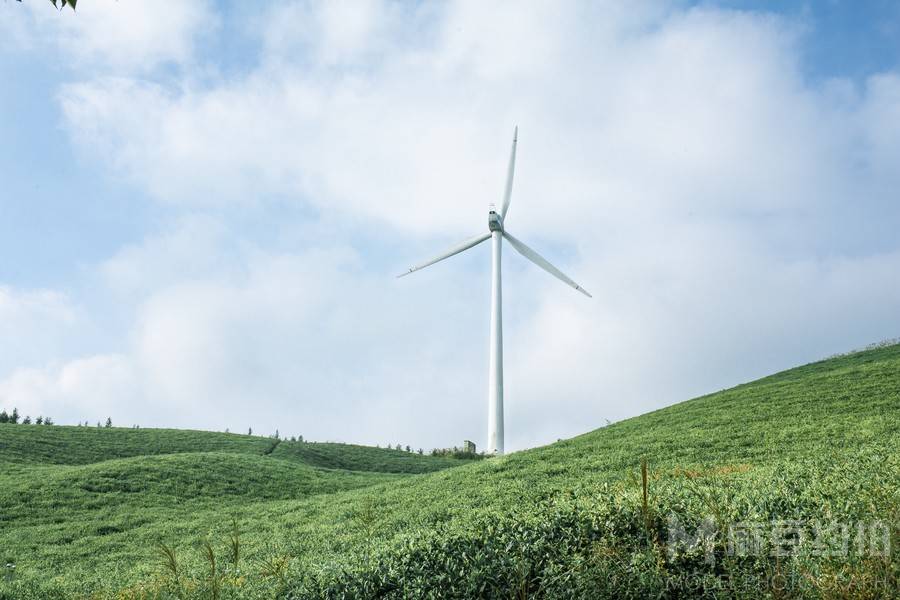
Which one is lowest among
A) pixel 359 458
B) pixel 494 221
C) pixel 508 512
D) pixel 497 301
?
pixel 508 512

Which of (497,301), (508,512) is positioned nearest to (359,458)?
(497,301)

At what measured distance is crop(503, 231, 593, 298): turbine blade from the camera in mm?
41500

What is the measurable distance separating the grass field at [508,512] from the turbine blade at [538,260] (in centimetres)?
1182

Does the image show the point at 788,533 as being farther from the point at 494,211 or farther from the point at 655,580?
the point at 494,211

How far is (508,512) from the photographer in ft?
28.4

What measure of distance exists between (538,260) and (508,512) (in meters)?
35.2

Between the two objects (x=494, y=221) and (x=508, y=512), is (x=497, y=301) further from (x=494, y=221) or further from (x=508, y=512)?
(x=508, y=512)

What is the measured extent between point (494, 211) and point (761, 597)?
128 ft

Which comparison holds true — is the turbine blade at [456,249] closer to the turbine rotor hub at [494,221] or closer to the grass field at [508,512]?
the turbine rotor hub at [494,221]

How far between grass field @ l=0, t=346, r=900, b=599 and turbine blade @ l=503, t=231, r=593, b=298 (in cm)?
1182

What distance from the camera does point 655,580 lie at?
6.01 meters

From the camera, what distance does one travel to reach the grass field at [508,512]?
243 inches

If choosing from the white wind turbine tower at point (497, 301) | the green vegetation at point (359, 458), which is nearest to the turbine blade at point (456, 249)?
the white wind turbine tower at point (497, 301)

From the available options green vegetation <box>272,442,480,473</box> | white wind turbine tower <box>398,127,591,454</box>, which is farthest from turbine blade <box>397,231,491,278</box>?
A: green vegetation <box>272,442,480,473</box>
